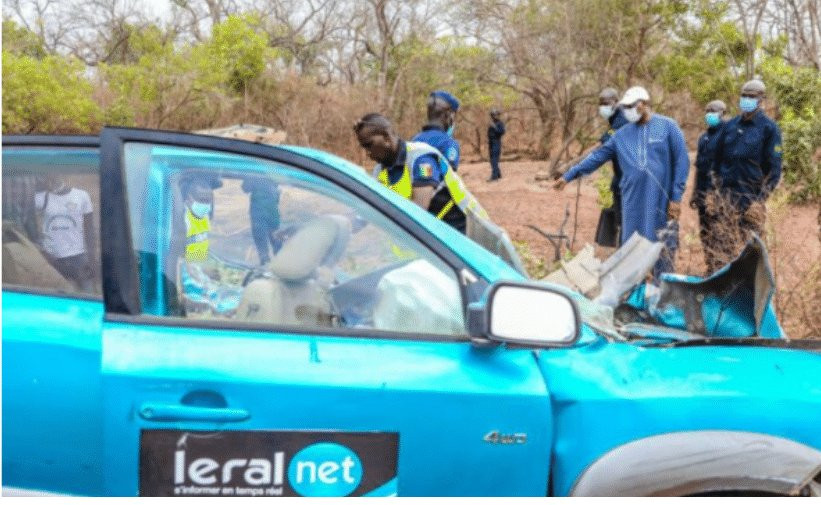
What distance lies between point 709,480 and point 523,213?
37.8ft

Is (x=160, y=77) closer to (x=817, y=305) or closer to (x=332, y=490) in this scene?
(x=817, y=305)

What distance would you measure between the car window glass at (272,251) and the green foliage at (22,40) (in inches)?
1035

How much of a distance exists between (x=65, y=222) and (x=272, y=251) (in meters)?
0.55

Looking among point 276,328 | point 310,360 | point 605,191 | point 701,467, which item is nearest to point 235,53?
point 605,191

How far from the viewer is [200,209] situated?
2590mm

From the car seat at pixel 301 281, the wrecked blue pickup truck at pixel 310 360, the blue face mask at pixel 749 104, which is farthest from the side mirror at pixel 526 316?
the blue face mask at pixel 749 104

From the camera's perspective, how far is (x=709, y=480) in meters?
2.27

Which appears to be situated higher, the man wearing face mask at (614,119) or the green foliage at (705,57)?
the green foliage at (705,57)

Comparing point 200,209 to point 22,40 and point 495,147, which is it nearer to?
point 495,147

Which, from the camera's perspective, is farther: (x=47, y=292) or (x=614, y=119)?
(x=614, y=119)

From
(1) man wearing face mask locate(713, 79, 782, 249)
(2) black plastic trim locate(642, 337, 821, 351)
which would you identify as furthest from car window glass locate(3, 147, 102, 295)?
(1) man wearing face mask locate(713, 79, 782, 249)

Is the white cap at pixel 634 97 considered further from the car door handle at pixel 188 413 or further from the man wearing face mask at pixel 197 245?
the car door handle at pixel 188 413

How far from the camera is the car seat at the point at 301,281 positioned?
2438 millimetres

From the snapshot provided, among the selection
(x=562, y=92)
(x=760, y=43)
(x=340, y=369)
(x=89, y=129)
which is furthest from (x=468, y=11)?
(x=340, y=369)
